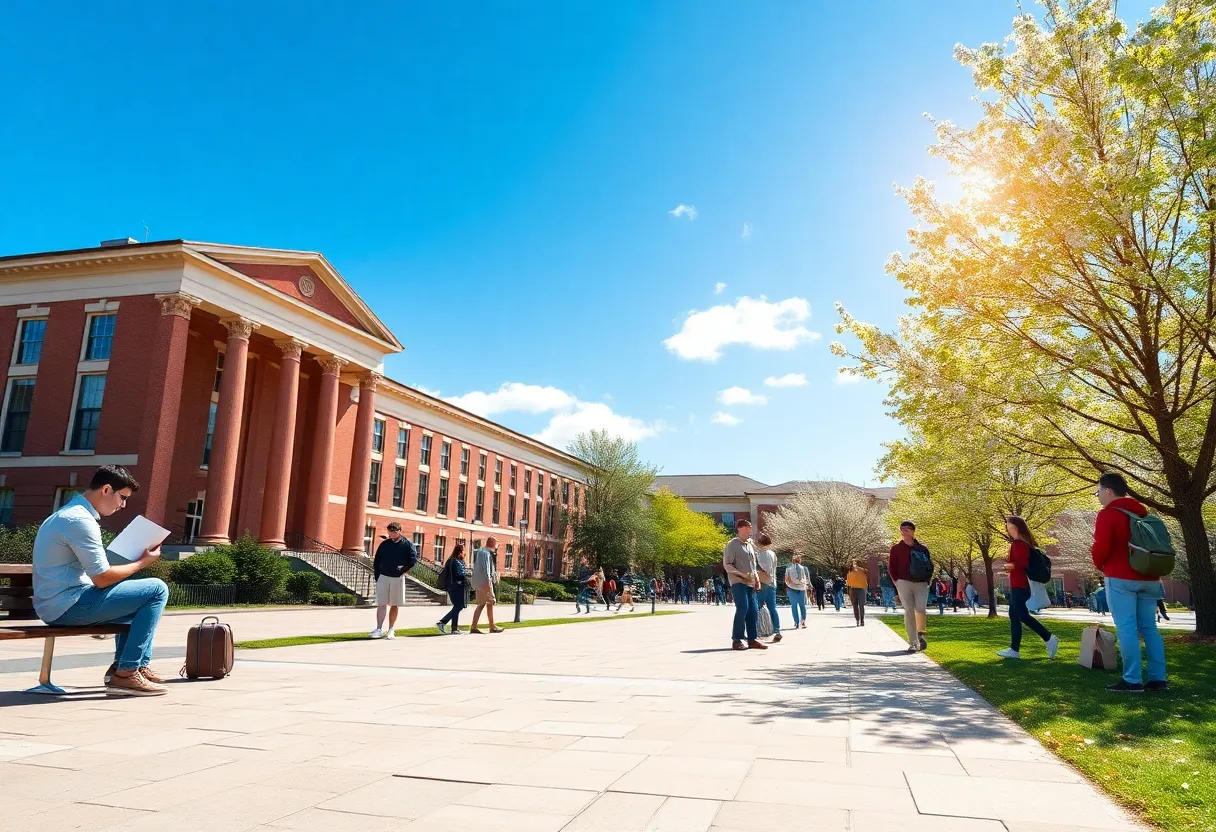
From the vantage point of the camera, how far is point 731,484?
299 feet

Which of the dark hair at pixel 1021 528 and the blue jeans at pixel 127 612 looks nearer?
the blue jeans at pixel 127 612

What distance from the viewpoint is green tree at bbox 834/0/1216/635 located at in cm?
1120

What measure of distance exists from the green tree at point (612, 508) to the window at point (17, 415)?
37.1m

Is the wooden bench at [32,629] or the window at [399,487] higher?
the window at [399,487]

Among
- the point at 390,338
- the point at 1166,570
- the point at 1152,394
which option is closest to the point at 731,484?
the point at 390,338

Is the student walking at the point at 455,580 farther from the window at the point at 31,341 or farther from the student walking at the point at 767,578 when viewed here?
the window at the point at 31,341

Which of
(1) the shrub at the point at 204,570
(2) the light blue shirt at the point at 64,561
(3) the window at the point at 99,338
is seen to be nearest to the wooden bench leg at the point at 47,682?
(2) the light blue shirt at the point at 64,561

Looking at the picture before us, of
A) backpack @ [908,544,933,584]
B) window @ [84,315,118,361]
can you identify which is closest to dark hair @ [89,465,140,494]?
backpack @ [908,544,933,584]

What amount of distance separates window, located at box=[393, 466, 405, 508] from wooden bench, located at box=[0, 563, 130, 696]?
3889 centimetres

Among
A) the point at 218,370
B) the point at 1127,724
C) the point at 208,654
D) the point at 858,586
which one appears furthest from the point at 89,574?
the point at 218,370

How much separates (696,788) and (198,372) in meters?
34.6

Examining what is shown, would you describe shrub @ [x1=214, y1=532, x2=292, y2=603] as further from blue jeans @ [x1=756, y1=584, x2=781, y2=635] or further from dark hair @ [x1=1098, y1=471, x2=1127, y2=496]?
dark hair @ [x1=1098, y1=471, x2=1127, y2=496]

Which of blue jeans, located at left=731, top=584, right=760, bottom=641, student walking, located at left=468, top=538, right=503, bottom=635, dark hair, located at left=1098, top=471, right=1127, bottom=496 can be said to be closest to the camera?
dark hair, located at left=1098, top=471, right=1127, bottom=496

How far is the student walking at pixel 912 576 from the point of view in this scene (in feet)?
38.7
